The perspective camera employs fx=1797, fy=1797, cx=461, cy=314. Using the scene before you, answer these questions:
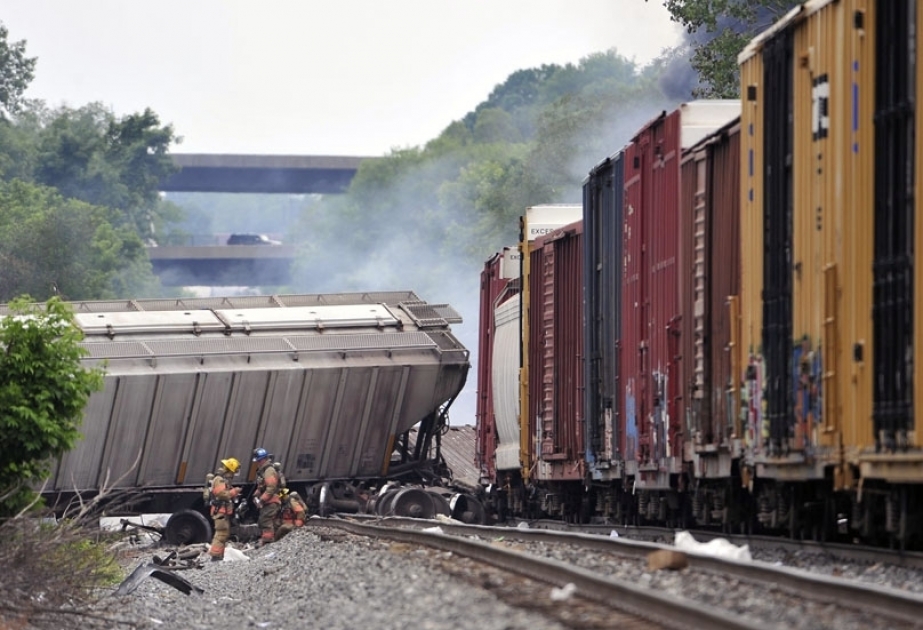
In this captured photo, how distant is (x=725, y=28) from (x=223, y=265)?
89.0m

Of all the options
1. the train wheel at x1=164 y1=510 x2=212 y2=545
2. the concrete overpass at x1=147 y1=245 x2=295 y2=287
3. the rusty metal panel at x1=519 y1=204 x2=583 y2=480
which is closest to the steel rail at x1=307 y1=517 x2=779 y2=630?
the rusty metal panel at x1=519 y1=204 x2=583 y2=480

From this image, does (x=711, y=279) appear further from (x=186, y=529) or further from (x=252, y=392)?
(x=186, y=529)

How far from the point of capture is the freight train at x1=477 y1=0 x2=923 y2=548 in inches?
431

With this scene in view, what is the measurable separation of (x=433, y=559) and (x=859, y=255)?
543 centimetres

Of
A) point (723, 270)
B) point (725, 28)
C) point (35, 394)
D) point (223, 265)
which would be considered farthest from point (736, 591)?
point (223, 265)

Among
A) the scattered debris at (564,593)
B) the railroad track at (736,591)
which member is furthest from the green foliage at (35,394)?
the scattered debris at (564,593)

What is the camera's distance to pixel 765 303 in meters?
13.3

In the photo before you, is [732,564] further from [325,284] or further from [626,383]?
[325,284]

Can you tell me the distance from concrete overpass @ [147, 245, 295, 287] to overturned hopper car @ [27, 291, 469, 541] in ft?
287

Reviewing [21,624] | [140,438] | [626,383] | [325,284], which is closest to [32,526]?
[21,624]

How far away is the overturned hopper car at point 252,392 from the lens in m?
28.4

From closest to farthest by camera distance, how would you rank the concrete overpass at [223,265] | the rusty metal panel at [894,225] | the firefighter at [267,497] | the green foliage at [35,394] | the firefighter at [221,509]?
1. the rusty metal panel at [894,225]
2. the green foliage at [35,394]
3. the firefighter at [221,509]
4. the firefighter at [267,497]
5. the concrete overpass at [223,265]

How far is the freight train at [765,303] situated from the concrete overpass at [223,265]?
324 feet

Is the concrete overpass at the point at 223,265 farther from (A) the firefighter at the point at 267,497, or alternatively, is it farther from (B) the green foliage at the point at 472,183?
(A) the firefighter at the point at 267,497
